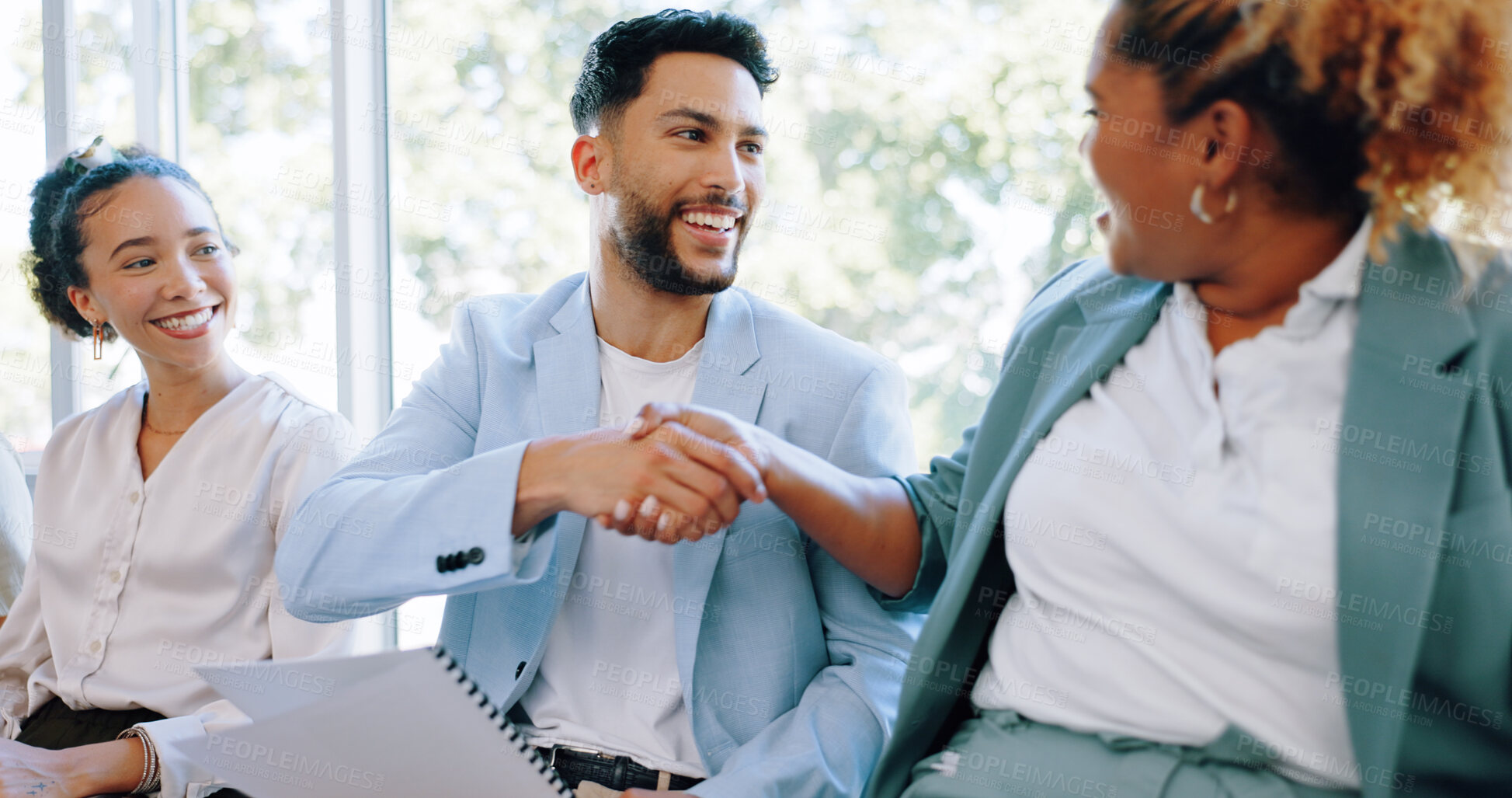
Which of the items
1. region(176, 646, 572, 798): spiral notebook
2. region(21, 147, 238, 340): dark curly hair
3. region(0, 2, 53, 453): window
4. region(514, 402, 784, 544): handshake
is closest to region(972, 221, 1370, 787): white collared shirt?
region(514, 402, 784, 544): handshake

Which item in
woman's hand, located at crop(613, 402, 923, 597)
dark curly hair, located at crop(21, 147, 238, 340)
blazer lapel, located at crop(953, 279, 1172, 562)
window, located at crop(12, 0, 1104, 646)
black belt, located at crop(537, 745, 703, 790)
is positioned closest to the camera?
blazer lapel, located at crop(953, 279, 1172, 562)

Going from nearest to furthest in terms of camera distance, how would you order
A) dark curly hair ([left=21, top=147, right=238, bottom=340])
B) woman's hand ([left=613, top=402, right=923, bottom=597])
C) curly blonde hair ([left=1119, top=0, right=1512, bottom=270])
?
curly blonde hair ([left=1119, top=0, right=1512, bottom=270])
woman's hand ([left=613, top=402, right=923, bottom=597])
dark curly hair ([left=21, top=147, right=238, bottom=340])

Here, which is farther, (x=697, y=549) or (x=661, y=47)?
(x=661, y=47)

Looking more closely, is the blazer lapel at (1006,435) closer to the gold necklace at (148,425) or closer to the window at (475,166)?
the window at (475,166)

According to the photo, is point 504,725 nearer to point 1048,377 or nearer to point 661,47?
point 1048,377

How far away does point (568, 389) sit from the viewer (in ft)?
4.87

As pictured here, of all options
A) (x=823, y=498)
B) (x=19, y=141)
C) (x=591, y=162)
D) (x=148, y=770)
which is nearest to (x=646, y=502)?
(x=823, y=498)

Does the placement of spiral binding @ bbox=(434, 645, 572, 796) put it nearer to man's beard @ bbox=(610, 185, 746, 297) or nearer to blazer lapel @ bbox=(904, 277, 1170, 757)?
blazer lapel @ bbox=(904, 277, 1170, 757)

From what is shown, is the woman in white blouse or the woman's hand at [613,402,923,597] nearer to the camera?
the woman's hand at [613,402,923,597]

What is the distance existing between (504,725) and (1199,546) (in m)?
0.69

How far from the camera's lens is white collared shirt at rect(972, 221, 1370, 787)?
0.94 metres

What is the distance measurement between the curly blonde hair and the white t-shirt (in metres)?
0.88

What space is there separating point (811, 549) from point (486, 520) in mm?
464

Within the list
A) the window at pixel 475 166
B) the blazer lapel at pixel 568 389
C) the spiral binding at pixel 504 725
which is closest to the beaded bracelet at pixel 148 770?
the blazer lapel at pixel 568 389
